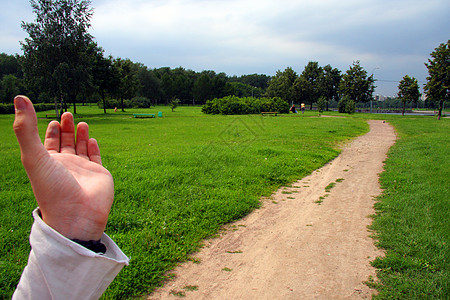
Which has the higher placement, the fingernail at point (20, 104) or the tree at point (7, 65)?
the tree at point (7, 65)

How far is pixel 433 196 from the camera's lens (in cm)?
581

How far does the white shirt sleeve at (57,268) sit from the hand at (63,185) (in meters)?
0.09

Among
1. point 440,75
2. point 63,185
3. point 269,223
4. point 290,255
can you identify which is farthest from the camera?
point 440,75

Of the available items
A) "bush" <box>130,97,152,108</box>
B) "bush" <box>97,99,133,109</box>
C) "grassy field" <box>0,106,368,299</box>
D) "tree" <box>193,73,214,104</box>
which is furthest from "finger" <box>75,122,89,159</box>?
"tree" <box>193,73,214,104</box>

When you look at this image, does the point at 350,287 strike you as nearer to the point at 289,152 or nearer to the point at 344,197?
the point at 344,197

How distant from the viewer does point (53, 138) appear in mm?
1572

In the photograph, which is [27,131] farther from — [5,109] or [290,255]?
[5,109]

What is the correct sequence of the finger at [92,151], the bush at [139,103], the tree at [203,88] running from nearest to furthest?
the finger at [92,151]
the bush at [139,103]
the tree at [203,88]

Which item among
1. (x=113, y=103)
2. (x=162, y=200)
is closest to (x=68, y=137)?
(x=162, y=200)

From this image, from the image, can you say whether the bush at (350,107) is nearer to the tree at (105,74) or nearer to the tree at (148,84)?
the tree at (105,74)

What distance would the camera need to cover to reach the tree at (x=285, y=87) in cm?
6256

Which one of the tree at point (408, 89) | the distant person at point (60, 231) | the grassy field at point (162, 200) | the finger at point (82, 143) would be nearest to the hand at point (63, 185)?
the distant person at point (60, 231)

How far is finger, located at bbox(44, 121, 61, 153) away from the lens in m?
1.55

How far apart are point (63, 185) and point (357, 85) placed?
196ft
